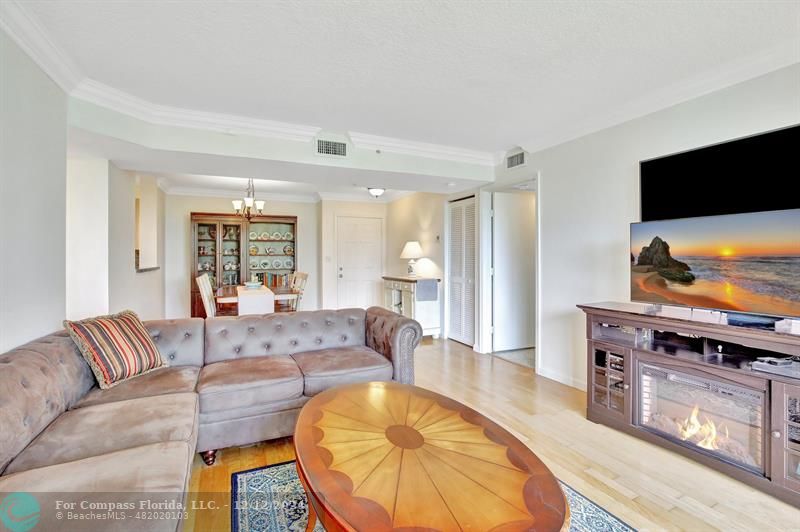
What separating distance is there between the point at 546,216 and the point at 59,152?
390 centimetres

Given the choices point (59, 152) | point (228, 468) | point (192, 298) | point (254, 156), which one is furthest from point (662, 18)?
point (192, 298)

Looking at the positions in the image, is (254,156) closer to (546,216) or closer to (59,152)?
(59,152)

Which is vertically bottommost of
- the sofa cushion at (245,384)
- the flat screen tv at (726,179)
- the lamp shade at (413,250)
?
the sofa cushion at (245,384)

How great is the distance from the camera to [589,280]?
3277mm

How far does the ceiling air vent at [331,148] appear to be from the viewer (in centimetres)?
353

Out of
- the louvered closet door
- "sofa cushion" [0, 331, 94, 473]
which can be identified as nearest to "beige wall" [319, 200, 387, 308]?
the louvered closet door

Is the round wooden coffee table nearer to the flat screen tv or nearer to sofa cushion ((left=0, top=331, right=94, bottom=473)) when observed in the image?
sofa cushion ((left=0, top=331, right=94, bottom=473))

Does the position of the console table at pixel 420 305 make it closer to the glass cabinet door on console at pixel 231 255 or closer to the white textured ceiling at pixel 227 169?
the white textured ceiling at pixel 227 169

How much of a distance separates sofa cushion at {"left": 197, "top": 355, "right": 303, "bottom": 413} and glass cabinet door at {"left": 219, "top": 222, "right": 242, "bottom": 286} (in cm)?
452

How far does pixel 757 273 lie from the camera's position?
6.86 ft

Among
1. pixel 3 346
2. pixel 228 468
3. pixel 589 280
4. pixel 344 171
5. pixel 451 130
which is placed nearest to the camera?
pixel 3 346

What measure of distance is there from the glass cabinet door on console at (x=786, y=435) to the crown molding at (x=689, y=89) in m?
1.84

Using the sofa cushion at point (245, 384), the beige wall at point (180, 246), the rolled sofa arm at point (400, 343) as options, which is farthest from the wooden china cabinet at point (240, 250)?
the sofa cushion at point (245, 384)

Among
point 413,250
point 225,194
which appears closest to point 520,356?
point 413,250
